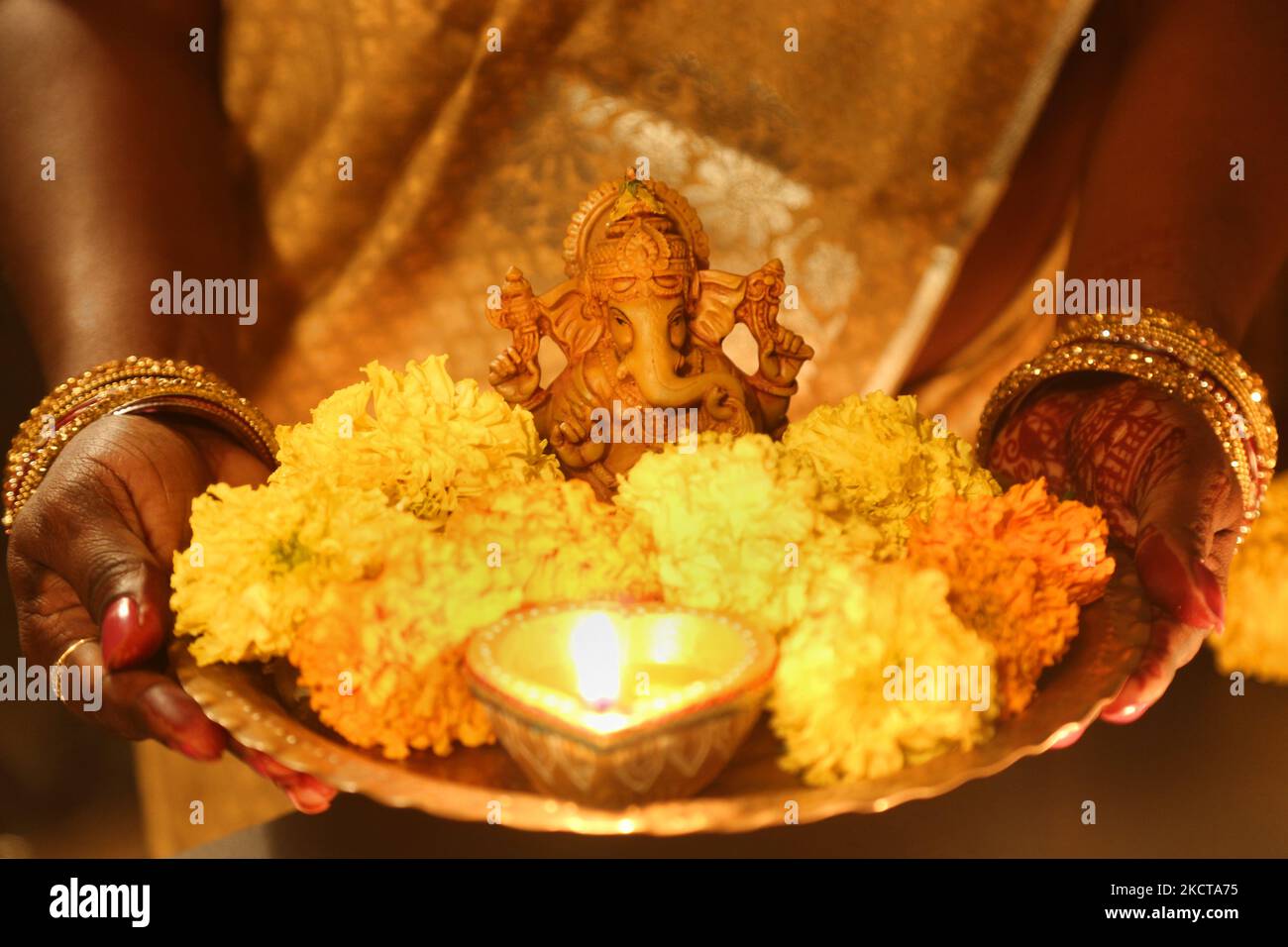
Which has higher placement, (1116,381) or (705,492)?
(1116,381)

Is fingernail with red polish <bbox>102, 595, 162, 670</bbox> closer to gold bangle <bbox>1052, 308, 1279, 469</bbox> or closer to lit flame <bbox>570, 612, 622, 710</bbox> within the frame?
lit flame <bbox>570, 612, 622, 710</bbox>

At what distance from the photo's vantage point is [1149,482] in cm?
165

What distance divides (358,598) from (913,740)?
2.02 ft

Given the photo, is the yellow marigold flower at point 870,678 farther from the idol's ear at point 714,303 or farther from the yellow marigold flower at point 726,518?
the idol's ear at point 714,303

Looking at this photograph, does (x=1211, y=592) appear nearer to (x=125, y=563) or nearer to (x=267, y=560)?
(x=267, y=560)

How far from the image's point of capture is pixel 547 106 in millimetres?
2381

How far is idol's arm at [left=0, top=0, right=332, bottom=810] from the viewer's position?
160 cm

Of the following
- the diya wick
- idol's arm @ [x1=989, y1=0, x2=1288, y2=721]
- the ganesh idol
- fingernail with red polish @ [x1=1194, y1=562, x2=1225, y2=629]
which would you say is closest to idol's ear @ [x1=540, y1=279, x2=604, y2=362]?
Result: the ganesh idol

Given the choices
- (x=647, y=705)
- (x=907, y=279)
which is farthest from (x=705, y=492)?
(x=907, y=279)

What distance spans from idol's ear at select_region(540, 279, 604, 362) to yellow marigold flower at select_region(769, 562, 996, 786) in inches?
21.3

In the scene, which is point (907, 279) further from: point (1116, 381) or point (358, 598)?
point (358, 598)

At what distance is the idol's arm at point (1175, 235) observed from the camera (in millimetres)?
1673

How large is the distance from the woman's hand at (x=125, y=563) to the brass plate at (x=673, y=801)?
0.05 metres

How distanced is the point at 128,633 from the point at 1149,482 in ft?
4.21
